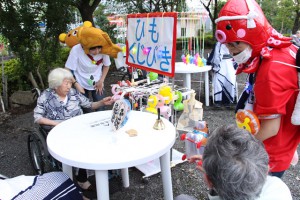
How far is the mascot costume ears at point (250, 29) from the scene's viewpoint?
135 cm

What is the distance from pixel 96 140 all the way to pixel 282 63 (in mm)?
1271

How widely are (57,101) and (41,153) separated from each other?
54 centimetres

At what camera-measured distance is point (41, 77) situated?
227 inches

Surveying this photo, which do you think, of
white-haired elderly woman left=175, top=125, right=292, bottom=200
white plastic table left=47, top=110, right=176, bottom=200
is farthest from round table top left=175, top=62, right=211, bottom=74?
white-haired elderly woman left=175, top=125, right=292, bottom=200

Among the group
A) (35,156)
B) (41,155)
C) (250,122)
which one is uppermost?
(250,122)

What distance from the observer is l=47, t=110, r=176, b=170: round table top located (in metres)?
1.58

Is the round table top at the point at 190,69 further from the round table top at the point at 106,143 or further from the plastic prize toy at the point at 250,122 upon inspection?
the plastic prize toy at the point at 250,122

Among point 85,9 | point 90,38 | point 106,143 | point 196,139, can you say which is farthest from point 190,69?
point 85,9

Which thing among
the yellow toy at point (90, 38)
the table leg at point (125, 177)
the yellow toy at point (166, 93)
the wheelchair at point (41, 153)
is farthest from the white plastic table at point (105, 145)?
the yellow toy at point (90, 38)

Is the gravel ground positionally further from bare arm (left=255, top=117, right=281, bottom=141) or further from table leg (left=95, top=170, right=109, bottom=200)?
bare arm (left=255, top=117, right=281, bottom=141)

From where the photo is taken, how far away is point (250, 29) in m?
1.35

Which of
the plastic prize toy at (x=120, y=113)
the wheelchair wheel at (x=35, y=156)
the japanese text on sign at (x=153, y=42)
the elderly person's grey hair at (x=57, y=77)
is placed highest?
the japanese text on sign at (x=153, y=42)

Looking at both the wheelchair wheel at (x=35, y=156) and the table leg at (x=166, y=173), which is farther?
the wheelchair wheel at (x=35, y=156)

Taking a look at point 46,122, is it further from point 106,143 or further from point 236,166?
point 236,166
